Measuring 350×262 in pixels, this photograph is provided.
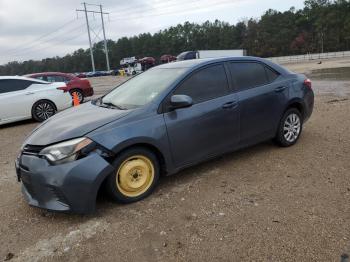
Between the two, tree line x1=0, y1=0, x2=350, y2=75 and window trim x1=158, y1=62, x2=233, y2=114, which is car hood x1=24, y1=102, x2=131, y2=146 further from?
tree line x1=0, y1=0, x2=350, y2=75

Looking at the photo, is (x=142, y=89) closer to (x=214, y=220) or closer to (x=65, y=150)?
(x=65, y=150)

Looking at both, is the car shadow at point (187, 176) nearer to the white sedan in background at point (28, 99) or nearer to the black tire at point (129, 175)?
the black tire at point (129, 175)

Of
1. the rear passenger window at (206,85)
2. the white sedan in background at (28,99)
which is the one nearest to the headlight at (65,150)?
the rear passenger window at (206,85)

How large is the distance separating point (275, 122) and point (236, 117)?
913 millimetres

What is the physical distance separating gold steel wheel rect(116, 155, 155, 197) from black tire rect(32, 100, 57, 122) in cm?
699

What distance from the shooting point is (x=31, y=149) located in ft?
12.7

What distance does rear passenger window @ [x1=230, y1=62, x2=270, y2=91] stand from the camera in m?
5.06

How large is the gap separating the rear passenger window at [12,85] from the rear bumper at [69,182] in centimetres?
703

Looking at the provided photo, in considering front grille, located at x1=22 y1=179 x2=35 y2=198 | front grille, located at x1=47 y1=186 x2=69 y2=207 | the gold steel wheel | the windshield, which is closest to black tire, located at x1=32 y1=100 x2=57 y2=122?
the windshield

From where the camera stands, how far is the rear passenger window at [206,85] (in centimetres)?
454

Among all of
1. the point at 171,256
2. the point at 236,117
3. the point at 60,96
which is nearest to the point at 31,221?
the point at 171,256

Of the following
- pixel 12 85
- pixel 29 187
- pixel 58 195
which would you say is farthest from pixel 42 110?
pixel 58 195

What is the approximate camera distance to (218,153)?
4.77 m

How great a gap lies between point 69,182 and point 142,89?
176 centimetres
